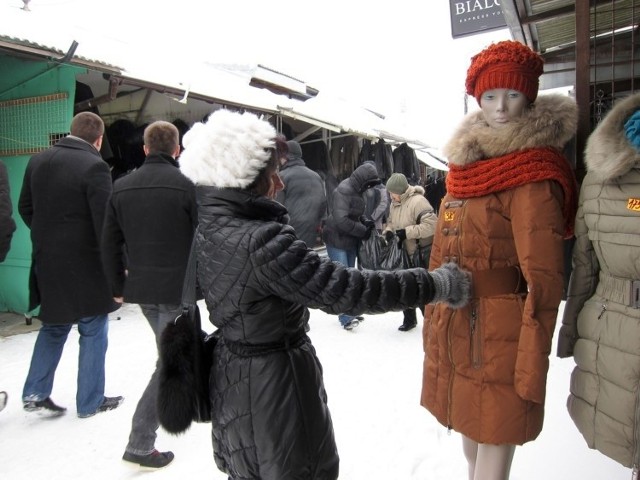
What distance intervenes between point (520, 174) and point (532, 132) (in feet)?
0.58

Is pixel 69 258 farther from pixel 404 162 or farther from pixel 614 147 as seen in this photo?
pixel 404 162

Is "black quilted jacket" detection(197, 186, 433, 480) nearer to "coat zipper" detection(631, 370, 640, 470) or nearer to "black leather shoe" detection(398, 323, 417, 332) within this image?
"coat zipper" detection(631, 370, 640, 470)

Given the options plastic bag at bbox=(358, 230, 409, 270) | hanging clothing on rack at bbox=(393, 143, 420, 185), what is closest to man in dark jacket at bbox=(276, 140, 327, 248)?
plastic bag at bbox=(358, 230, 409, 270)

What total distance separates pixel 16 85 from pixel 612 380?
246 inches

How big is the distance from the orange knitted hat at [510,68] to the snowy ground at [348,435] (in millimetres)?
2002

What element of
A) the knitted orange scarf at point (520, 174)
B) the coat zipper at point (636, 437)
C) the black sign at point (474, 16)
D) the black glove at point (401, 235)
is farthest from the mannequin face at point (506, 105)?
the black sign at point (474, 16)

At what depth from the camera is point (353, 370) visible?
14.4ft

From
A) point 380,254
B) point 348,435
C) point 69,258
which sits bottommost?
point 348,435

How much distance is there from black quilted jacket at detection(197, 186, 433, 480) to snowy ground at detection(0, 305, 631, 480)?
49.1 inches

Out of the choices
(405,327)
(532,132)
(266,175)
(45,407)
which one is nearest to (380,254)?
(405,327)

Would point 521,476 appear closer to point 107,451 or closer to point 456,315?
point 456,315

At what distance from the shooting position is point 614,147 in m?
1.67

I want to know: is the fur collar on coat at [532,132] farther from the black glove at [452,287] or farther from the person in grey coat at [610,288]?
the black glove at [452,287]

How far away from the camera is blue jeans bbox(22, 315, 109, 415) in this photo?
342 cm
